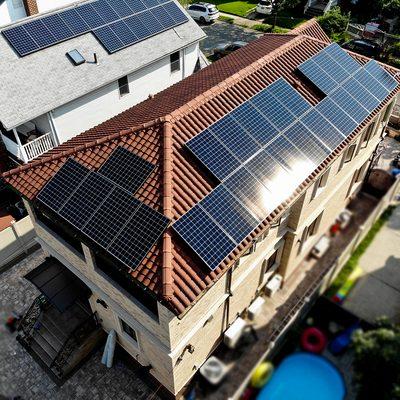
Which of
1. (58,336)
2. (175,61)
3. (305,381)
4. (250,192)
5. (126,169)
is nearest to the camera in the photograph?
(126,169)

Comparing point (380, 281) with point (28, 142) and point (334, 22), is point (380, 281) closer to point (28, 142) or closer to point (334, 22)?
point (28, 142)

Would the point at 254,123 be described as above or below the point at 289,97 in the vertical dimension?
below

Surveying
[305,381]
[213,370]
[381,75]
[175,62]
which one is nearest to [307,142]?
[381,75]

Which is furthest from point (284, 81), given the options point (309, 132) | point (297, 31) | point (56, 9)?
point (56, 9)

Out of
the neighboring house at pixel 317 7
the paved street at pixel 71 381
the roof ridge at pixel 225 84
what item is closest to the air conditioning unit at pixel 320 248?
the roof ridge at pixel 225 84

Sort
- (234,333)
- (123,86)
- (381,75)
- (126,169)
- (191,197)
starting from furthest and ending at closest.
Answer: (123,86) < (381,75) < (234,333) < (126,169) < (191,197)

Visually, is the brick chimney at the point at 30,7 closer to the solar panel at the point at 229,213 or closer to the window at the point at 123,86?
the window at the point at 123,86
